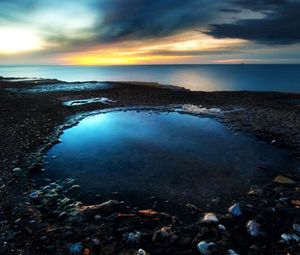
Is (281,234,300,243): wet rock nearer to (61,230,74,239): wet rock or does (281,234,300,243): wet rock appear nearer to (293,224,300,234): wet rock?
(293,224,300,234): wet rock

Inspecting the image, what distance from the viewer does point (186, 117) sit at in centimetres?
1744

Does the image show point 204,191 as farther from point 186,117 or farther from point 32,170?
point 186,117

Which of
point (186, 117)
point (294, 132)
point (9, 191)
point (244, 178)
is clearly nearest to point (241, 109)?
point (186, 117)

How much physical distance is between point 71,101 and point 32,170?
15.0 m

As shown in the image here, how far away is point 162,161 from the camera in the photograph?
10.4 meters

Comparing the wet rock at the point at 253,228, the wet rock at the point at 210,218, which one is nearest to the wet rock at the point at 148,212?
the wet rock at the point at 210,218

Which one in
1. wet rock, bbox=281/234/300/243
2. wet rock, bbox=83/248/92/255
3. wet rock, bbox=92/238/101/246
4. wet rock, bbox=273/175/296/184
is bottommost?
wet rock, bbox=83/248/92/255

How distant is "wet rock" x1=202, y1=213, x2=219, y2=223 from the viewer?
20.5ft

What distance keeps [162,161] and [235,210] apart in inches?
163

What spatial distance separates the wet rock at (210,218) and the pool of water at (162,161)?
869 millimetres

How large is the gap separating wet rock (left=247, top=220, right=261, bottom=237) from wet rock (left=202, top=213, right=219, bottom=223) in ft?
2.34

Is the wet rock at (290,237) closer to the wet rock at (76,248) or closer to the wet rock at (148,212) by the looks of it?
the wet rock at (148,212)

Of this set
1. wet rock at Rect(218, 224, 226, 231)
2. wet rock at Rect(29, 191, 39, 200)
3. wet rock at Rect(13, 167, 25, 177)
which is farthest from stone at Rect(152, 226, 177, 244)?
wet rock at Rect(13, 167, 25, 177)

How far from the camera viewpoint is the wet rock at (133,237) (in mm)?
5668
